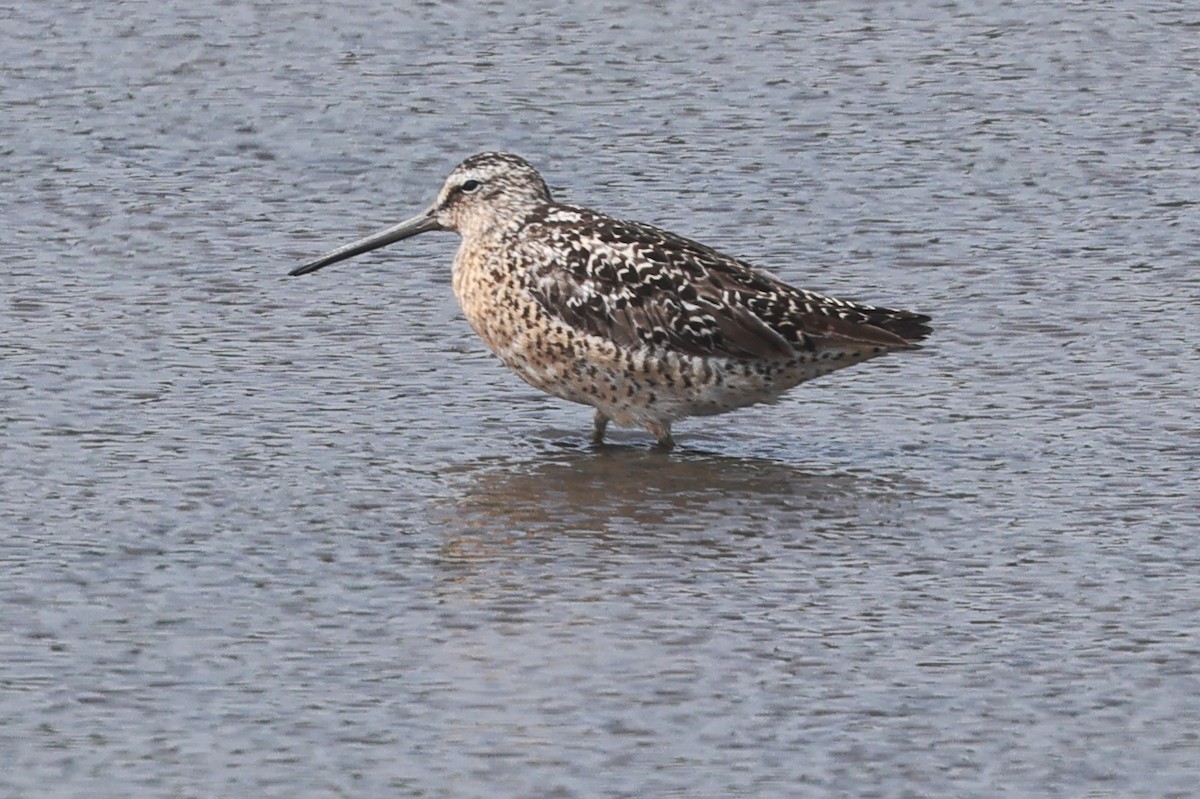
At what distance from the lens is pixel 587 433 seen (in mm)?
9867

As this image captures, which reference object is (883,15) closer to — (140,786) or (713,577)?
(713,577)

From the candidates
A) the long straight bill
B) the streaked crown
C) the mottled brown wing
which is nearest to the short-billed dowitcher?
the mottled brown wing

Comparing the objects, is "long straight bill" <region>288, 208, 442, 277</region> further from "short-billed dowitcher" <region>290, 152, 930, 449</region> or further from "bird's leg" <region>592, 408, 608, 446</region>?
"bird's leg" <region>592, 408, 608, 446</region>

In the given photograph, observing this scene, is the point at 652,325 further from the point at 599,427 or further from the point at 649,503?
the point at 649,503

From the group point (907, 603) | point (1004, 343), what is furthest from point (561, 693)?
point (1004, 343)

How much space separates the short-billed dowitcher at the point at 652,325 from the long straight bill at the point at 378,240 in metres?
0.63

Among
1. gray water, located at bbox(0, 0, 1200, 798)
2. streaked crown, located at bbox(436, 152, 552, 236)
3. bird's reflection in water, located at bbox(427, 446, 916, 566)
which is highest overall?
streaked crown, located at bbox(436, 152, 552, 236)

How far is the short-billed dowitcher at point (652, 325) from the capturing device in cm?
951

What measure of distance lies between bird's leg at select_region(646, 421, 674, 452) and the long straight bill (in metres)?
1.36

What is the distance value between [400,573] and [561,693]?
1.21 metres

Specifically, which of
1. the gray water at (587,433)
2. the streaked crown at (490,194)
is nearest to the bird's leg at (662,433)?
the gray water at (587,433)

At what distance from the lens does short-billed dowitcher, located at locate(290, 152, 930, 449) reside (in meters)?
9.51

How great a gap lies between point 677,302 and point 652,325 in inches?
5.2

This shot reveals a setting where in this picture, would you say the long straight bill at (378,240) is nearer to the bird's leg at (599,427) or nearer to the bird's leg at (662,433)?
the bird's leg at (599,427)
